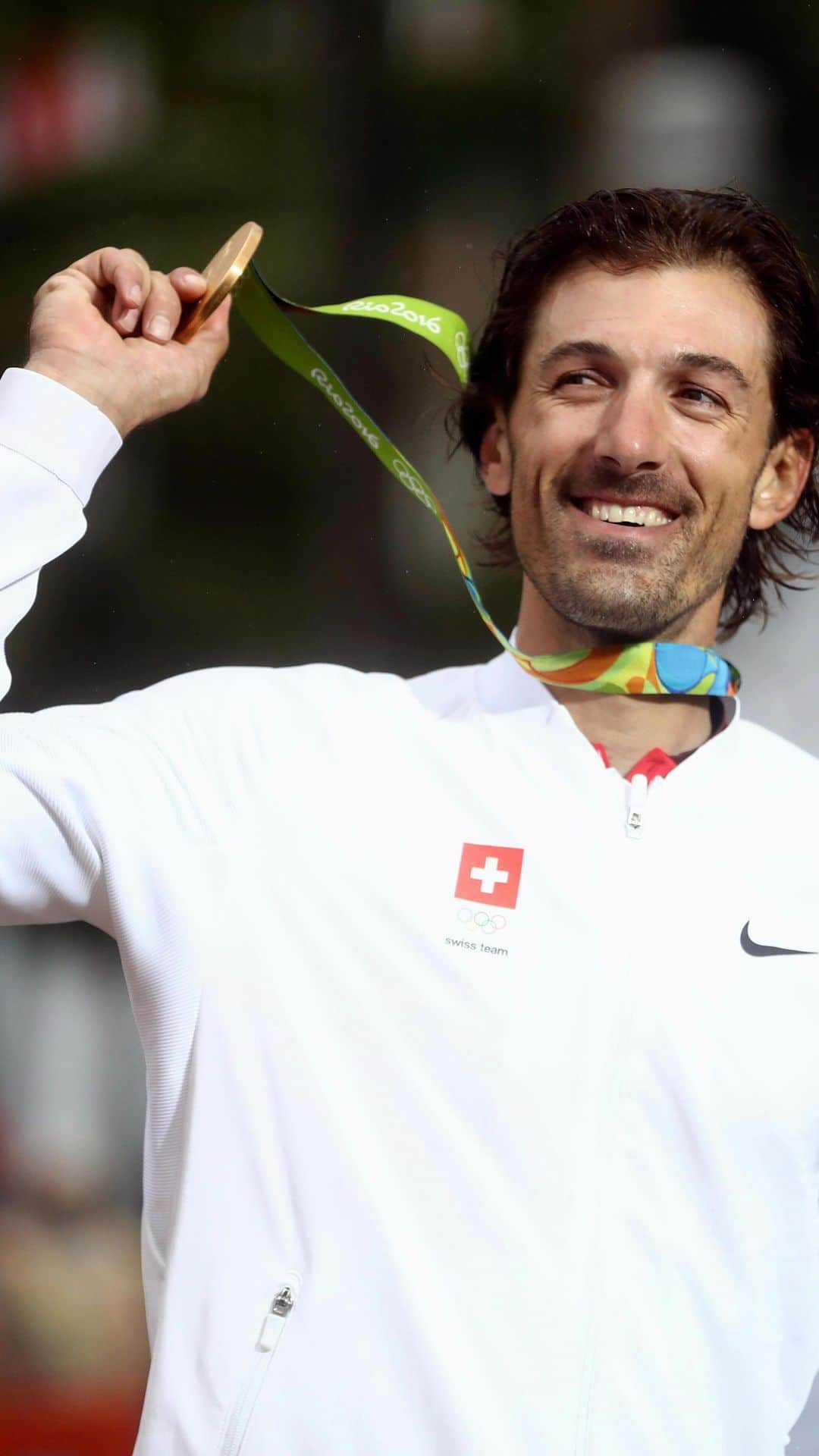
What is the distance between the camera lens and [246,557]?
12.0ft

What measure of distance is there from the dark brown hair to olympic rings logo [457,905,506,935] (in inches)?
38.6

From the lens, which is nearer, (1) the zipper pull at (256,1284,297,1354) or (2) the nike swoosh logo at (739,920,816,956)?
(1) the zipper pull at (256,1284,297,1354)

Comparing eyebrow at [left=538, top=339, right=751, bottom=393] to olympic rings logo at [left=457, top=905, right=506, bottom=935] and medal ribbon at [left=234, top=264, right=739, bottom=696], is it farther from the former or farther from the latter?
olympic rings logo at [left=457, top=905, right=506, bottom=935]

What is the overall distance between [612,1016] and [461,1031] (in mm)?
193

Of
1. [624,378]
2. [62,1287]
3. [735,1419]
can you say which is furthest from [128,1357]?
[624,378]

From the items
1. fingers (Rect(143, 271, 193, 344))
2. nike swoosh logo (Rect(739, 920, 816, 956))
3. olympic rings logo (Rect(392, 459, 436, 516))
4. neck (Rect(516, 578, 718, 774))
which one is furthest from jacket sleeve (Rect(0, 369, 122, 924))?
nike swoosh logo (Rect(739, 920, 816, 956))

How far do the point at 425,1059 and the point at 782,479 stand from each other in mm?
1200

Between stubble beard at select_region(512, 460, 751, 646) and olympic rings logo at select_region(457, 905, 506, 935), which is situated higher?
stubble beard at select_region(512, 460, 751, 646)

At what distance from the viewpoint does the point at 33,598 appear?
190cm

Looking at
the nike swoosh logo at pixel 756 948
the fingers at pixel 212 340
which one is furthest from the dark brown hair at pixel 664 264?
the nike swoosh logo at pixel 756 948

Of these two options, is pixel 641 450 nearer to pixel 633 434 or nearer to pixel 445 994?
pixel 633 434

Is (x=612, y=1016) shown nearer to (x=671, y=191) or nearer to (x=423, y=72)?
(x=671, y=191)

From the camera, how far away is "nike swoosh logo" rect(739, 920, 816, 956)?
2113 mm

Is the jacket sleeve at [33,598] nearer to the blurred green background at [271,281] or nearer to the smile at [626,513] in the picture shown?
the smile at [626,513]
